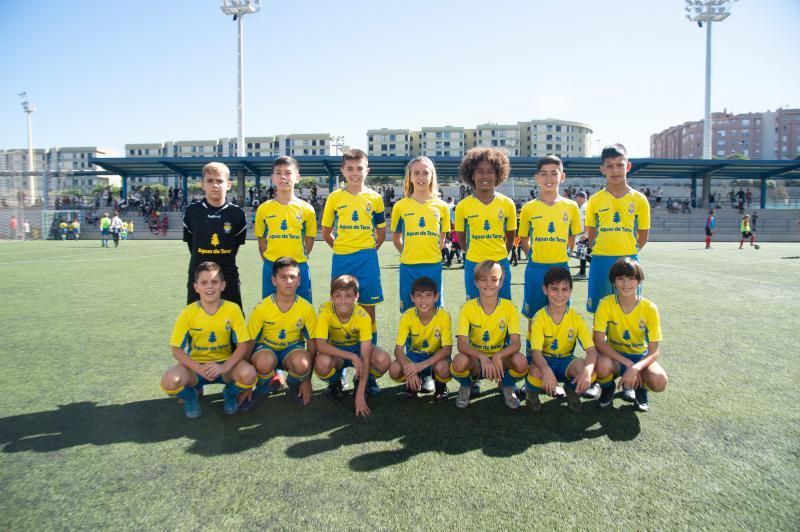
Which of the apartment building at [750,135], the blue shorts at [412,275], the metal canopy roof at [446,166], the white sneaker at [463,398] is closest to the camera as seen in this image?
the white sneaker at [463,398]

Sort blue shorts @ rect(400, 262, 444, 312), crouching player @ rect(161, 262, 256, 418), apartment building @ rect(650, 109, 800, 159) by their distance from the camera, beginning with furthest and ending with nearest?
apartment building @ rect(650, 109, 800, 159)
blue shorts @ rect(400, 262, 444, 312)
crouching player @ rect(161, 262, 256, 418)

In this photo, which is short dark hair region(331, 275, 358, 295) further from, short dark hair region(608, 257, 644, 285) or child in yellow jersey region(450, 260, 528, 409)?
short dark hair region(608, 257, 644, 285)

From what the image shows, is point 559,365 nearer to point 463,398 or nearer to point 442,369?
point 463,398

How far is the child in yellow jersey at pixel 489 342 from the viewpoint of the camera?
11.8 feet

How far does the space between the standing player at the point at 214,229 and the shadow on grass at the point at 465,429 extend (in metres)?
1.73

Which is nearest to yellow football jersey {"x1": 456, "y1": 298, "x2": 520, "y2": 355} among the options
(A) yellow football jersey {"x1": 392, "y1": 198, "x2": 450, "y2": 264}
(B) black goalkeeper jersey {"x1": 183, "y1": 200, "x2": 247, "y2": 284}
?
(A) yellow football jersey {"x1": 392, "y1": 198, "x2": 450, "y2": 264}

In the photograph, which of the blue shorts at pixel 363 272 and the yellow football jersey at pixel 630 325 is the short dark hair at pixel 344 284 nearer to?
the blue shorts at pixel 363 272

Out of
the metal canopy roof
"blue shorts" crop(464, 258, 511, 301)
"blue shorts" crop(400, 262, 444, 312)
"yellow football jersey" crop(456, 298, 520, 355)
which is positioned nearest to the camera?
"yellow football jersey" crop(456, 298, 520, 355)

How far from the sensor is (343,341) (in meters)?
3.98

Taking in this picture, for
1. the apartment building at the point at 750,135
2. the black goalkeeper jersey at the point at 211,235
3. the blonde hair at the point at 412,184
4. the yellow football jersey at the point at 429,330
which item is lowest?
the yellow football jersey at the point at 429,330

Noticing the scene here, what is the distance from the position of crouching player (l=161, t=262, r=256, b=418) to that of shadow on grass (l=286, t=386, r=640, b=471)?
0.90 m

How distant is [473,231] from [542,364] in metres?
1.35

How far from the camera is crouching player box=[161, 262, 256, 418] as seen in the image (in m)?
3.45

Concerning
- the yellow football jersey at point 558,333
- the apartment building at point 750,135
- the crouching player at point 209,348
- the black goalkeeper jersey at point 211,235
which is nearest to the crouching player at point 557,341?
the yellow football jersey at point 558,333
